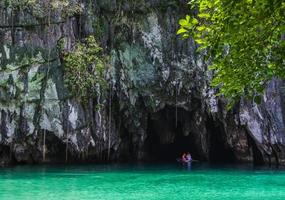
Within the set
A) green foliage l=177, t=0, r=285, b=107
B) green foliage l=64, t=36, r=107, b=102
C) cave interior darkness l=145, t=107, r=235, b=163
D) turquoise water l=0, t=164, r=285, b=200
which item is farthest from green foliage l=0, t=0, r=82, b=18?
green foliage l=177, t=0, r=285, b=107

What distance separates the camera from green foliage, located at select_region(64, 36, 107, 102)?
20453 millimetres

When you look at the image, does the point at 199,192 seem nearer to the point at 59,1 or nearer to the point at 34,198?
the point at 34,198

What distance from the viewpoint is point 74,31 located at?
21.3 metres

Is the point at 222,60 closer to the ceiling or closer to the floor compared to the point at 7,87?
closer to the floor

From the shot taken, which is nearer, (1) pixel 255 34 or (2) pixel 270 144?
(1) pixel 255 34

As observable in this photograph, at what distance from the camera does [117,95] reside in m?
21.8

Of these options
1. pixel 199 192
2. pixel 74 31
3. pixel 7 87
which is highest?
pixel 74 31

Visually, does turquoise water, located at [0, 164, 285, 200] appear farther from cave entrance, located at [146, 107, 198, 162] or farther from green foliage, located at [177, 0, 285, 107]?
green foliage, located at [177, 0, 285, 107]

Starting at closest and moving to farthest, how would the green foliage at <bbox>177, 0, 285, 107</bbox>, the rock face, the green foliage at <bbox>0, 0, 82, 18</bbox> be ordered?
the green foliage at <bbox>177, 0, 285, 107</bbox>, the rock face, the green foliage at <bbox>0, 0, 82, 18</bbox>

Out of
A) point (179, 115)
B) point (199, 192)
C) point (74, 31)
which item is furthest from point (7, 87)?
point (199, 192)

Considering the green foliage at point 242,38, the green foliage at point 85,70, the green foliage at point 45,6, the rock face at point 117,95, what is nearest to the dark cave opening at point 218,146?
the rock face at point 117,95

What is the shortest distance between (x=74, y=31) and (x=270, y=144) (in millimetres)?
10349

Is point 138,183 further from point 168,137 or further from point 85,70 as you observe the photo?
point 168,137

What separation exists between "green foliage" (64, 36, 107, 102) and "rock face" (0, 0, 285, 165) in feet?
1.25
